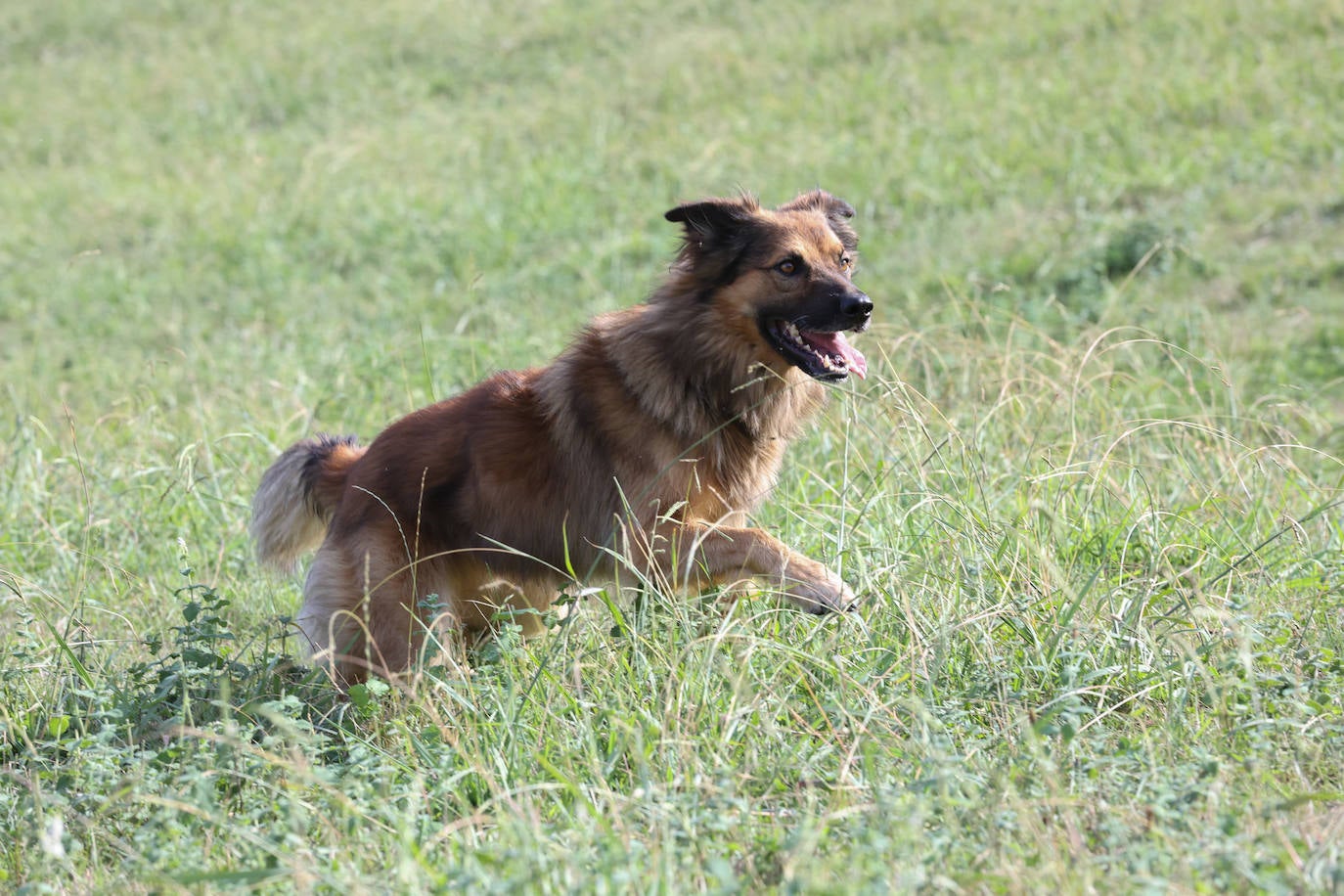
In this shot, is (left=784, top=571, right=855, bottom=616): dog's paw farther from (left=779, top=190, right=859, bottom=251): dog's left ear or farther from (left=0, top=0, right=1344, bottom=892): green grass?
(left=779, top=190, right=859, bottom=251): dog's left ear

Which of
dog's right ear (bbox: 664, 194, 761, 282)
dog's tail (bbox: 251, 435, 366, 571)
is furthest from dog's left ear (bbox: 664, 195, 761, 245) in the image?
dog's tail (bbox: 251, 435, 366, 571)

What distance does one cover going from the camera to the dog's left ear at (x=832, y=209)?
16.1ft

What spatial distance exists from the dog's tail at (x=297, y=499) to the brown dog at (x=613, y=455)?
17 cm

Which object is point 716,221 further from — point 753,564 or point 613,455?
point 753,564

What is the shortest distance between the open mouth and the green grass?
0.73 ft

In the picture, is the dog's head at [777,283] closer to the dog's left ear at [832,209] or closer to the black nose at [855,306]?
the black nose at [855,306]

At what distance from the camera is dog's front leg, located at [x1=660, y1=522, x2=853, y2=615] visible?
394 centimetres

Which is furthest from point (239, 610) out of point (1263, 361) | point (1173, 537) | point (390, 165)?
point (390, 165)

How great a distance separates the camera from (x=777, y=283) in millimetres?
4410

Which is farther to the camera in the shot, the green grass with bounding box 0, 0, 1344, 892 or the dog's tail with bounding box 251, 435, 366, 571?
the dog's tail with bounding box 251, 435, 366, 571

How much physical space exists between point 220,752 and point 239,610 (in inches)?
75.4

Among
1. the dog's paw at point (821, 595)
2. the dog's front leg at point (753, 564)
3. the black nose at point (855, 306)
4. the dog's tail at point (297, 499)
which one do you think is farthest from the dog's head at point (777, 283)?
the dog's tail at point (297, 499)

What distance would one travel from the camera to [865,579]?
3812mm

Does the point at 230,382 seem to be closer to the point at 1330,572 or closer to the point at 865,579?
the point at 865,579
